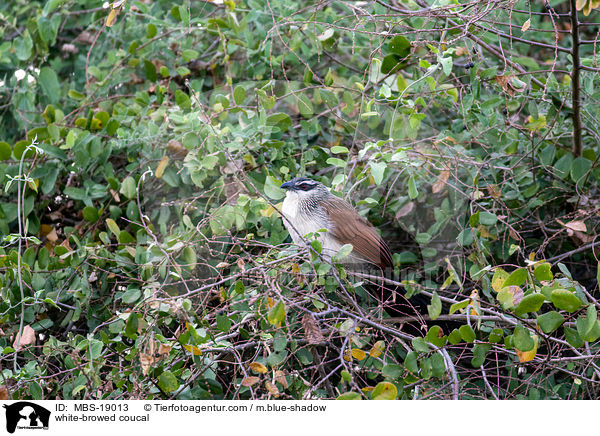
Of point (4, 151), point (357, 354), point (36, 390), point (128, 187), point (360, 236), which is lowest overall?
point (360, 236)

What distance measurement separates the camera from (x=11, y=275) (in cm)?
293

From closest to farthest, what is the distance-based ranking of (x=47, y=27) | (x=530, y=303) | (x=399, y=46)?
(x=530, y=303) → (x=399, y=46) → (x=47, y=27)

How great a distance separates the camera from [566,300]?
6.95 ft

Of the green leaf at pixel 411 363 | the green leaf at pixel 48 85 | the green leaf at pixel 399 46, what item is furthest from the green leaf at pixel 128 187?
the green leaf at pixel 411 363

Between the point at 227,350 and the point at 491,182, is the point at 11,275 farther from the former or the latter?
the point at 491,182

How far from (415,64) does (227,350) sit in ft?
7.24

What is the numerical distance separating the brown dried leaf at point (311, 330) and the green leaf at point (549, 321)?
35.6 inches

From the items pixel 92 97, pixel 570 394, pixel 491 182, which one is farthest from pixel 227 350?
pixel 92 97

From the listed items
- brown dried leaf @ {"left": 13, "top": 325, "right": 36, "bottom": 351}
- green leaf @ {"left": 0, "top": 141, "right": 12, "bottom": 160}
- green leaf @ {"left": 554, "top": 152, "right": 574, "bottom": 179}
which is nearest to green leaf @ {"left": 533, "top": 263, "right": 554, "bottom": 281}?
green leaf @ {"left": 554, "top": 152, "right": 574, "bottom": 179}

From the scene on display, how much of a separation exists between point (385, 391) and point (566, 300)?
74cm

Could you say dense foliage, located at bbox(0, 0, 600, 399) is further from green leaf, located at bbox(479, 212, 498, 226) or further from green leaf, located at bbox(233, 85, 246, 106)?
green leaf, located at bbox(233, 85, 246, 106)

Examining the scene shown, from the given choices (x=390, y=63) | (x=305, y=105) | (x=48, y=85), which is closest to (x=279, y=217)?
(x=305, y=105)

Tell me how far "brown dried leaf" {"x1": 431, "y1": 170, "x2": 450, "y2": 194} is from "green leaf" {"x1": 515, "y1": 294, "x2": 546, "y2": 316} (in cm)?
115

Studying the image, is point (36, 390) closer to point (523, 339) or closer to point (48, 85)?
point (523, 339)
